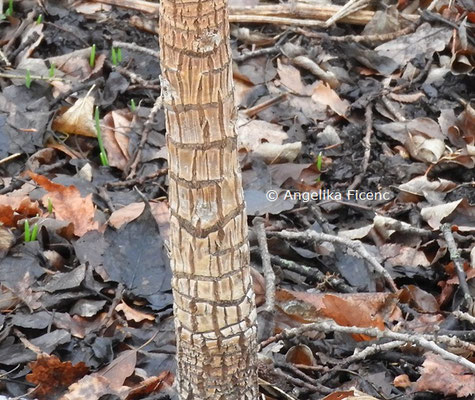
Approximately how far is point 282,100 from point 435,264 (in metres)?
1.50

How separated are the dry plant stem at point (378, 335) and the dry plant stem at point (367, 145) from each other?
122 cm

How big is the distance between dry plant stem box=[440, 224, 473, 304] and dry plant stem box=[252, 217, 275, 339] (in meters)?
0.75

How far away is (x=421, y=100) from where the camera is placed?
182 inches

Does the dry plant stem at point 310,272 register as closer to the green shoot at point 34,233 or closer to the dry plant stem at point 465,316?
the dry plant stem at point 465,316

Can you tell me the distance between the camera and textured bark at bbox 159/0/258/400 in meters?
1.99

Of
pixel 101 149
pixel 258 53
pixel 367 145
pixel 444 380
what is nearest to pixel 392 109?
pixel 367 145

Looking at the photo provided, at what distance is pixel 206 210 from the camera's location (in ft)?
7.16

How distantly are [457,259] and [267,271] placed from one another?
0.80 metres

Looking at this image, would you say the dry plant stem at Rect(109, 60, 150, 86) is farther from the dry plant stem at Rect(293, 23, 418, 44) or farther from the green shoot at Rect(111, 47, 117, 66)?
the dry plant stem at Rect(293, 23, 418, 44)

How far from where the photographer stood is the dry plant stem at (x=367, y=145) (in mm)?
4119

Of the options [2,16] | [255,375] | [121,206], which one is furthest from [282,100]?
[255,375]

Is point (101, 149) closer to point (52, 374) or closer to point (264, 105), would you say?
point (264, 105)

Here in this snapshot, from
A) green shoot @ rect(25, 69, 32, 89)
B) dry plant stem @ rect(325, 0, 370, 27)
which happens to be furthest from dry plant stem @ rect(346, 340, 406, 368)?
dry plant stem @ rect(325, 0, 370, 27)

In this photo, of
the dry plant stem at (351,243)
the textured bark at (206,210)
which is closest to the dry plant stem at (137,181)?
the dry plant stem at (351,243)
